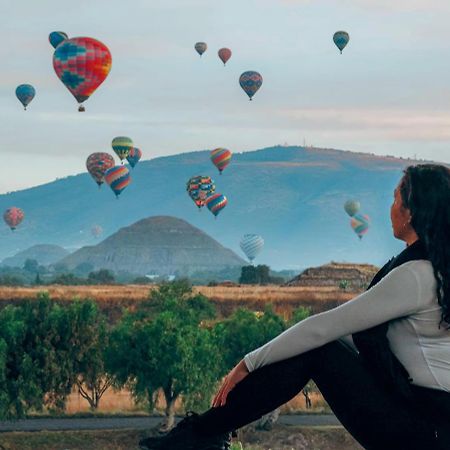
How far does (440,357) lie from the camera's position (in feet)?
21.4

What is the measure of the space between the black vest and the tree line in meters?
61.4

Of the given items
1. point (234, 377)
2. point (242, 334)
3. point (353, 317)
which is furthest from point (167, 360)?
point (353, 317)

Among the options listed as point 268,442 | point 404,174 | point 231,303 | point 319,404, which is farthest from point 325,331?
point 231,303

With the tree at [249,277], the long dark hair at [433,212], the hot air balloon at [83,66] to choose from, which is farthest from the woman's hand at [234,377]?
the tree at [249,277]

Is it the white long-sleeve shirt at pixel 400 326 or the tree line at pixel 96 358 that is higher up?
the tree line at pixel 96 358

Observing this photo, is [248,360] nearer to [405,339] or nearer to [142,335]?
[405,339]

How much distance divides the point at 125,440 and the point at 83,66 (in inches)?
2638

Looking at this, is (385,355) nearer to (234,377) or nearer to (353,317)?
(353,317)

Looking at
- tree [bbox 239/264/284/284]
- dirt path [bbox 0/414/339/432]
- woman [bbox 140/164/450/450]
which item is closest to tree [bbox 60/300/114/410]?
dirt path [bbox 0/414/339/432]

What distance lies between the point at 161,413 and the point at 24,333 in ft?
34.0

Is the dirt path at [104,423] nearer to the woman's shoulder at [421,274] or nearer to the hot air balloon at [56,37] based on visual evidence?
the woman's shoulder at [421,274]

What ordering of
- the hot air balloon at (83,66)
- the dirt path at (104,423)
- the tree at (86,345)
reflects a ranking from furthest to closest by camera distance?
the hot air balloon at (83,66) → the tree at (86,345) → the dirt path at (104,423)

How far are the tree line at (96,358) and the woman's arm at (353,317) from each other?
61292 millimetres

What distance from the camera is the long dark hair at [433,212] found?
21.4ft
